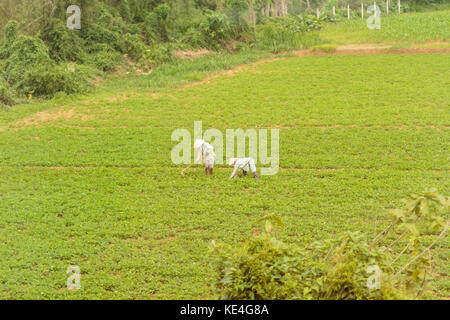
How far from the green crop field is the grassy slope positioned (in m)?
5.88

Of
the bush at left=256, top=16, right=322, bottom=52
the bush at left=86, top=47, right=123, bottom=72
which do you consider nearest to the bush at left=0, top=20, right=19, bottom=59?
the bush at left=86, top=47, right=123, bottom=72

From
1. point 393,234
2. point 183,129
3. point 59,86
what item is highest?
point 59,86

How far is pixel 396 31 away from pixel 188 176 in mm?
21950

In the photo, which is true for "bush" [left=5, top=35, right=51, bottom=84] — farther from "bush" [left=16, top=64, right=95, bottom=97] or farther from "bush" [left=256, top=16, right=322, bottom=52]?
"bush" [left=256, top=16, right=322, bottom=52]

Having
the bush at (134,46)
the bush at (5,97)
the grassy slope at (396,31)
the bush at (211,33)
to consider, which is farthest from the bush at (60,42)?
the grassy slope at (396,31)

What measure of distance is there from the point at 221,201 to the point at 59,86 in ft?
43.2

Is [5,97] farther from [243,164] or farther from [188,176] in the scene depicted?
[243,164]

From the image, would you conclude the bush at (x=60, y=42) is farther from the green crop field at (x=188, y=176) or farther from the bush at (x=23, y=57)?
the green crop field at (x=188, y=176)

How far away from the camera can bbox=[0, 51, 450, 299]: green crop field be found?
950cm

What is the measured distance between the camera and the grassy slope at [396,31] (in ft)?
95.0

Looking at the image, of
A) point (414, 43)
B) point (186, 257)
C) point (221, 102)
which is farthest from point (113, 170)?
point (414, 43)

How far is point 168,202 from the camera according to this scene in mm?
12125

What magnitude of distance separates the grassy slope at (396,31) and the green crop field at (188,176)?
19.3ft
